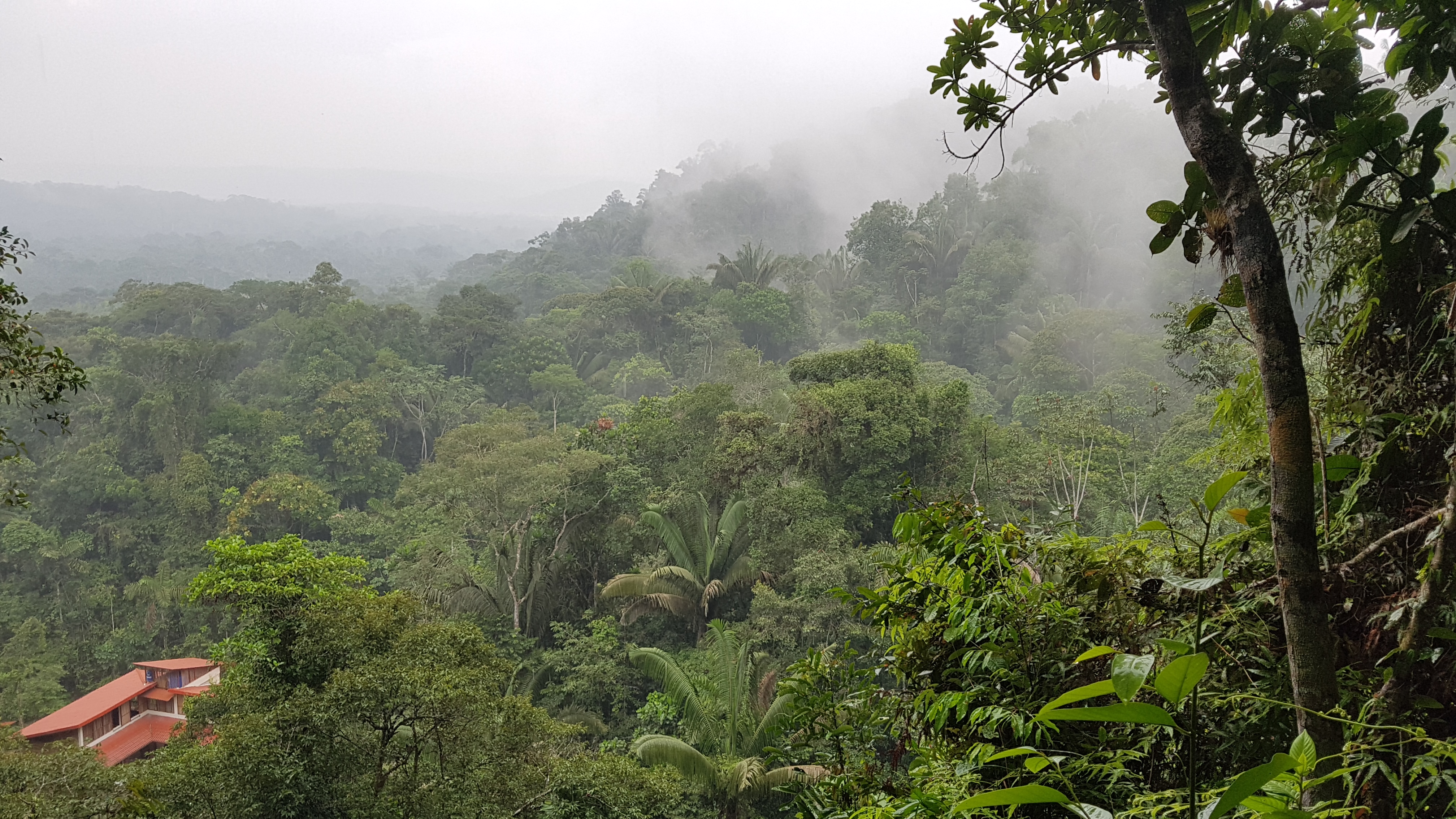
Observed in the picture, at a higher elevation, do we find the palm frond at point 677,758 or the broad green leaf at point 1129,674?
the broad green leaf at point 1129,674

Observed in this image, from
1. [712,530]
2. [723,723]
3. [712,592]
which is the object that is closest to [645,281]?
[712,530]

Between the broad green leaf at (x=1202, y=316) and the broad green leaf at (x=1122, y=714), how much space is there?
796 millimetres

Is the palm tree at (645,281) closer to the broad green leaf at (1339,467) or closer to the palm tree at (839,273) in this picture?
the palm tree at (839,273)

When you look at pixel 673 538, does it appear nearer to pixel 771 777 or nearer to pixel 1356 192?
pixel 771 777

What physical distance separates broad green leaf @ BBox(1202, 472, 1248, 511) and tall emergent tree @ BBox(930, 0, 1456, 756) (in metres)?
0.16

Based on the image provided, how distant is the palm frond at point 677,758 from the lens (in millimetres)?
6605

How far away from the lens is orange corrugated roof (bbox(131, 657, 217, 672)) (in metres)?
11.9

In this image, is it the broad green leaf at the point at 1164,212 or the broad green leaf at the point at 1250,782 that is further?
the broad green leaf at the point at 1164,212

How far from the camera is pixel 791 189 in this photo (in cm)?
5094

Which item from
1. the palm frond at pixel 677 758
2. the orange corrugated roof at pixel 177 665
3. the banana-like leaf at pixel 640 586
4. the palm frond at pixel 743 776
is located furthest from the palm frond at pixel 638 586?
the orange corrugated roof at pixel 177 665

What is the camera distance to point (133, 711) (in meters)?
11.9

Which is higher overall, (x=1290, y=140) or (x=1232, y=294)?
(x=1290, y=140)

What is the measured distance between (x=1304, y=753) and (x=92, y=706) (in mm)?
15212

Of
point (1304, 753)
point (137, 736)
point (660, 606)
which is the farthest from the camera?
point (137, 736)
